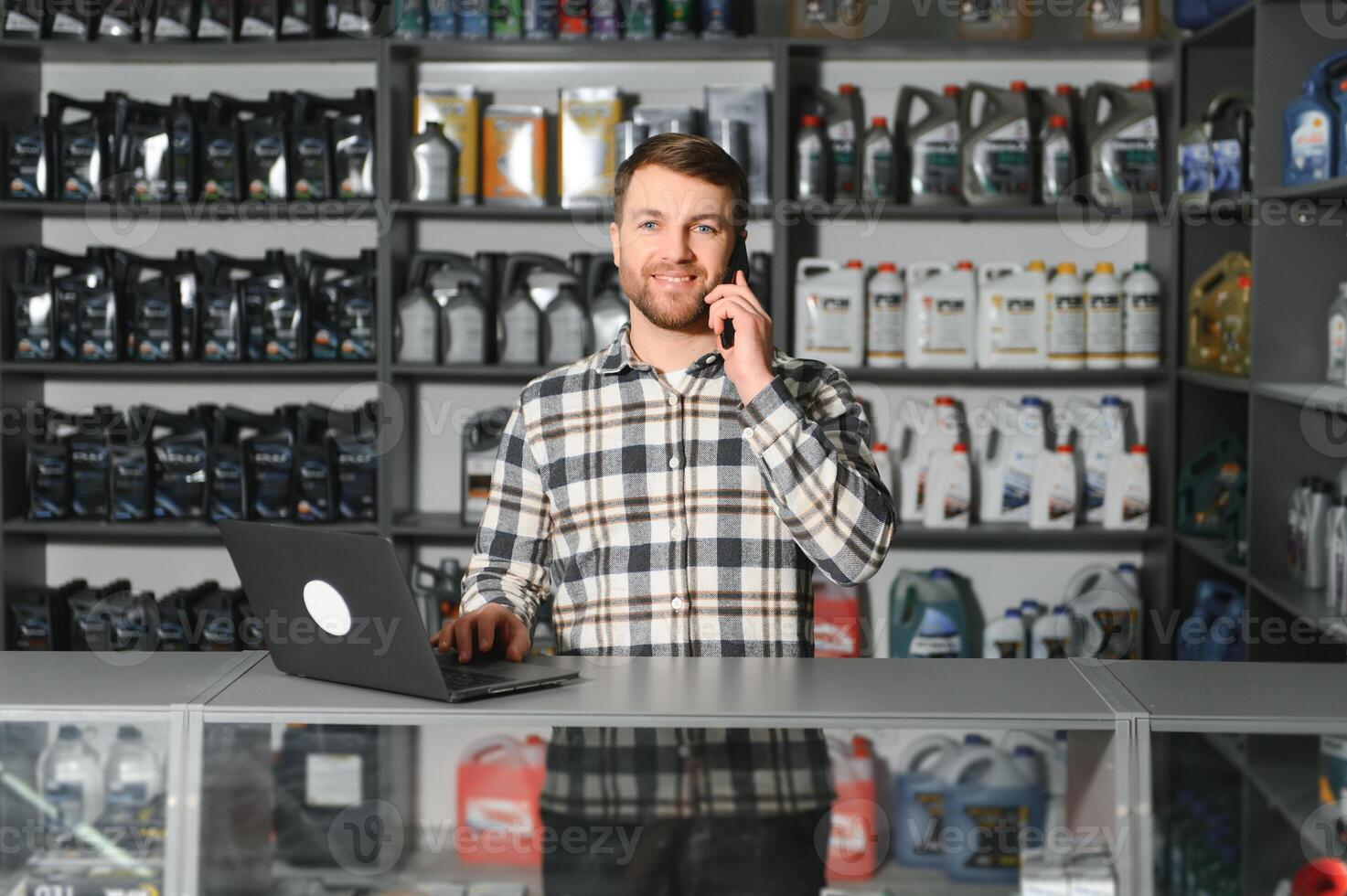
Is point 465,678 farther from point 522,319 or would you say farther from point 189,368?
point 189,368

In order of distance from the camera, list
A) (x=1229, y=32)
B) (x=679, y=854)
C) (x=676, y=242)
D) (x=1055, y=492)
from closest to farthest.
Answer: (x=679, y=854)
(x=676, y=242)
(x=1229, y=32)
(x=1055, y=492)

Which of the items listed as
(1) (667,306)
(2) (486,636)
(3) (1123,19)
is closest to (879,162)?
(3) (1123,19)

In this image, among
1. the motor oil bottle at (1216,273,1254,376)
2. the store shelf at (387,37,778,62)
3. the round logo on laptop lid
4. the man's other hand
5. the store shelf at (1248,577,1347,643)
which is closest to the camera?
the round logo on laptop lid

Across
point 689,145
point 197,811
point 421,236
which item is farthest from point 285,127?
point 197,811

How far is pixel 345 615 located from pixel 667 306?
2.40ft

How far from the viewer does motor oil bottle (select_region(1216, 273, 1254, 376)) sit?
3555mm

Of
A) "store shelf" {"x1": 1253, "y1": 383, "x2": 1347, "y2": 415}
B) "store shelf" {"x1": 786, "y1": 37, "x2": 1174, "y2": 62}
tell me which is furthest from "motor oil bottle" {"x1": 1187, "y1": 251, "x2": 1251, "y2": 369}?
"store shelf" {"x1": 786, "y1": 37, "x2": 1174, "y2": 62}

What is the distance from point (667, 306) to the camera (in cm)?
191

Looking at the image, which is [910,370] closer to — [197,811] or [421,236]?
[421,236]

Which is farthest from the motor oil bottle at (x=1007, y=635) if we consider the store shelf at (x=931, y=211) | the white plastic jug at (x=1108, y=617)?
the store shelf at (x=931, y=211)

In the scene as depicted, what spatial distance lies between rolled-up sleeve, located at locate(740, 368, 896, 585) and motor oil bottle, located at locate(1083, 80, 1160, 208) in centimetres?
243

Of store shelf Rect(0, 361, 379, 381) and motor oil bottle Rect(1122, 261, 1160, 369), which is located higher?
motor oil bottle Rect(1122, 261, 1160, 369)

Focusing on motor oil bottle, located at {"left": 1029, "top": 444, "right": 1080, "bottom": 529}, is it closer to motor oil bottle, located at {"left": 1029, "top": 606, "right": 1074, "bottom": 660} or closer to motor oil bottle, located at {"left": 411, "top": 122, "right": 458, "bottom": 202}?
motor oil bottle, located at {"left": 1029, "top": 606, "right": 1074, "bottom": 660}

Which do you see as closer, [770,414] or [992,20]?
[770,414]
